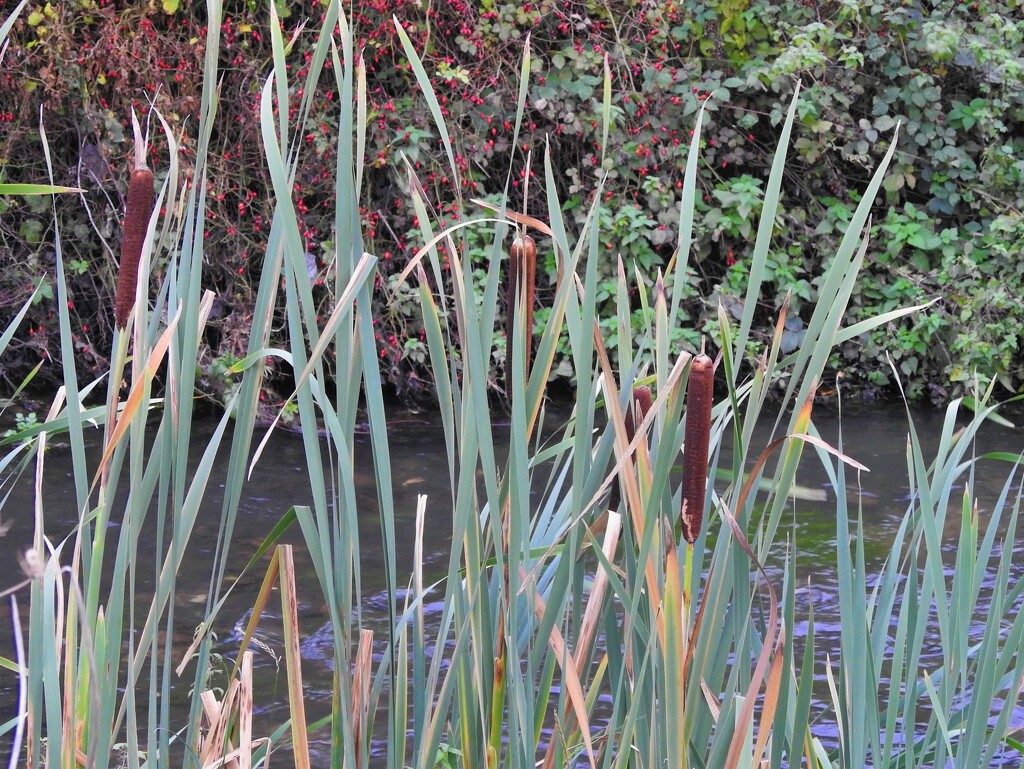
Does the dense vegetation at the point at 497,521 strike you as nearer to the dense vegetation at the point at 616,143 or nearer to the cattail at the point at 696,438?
the cattail at the point at 696,438

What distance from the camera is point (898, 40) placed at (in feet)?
17.0

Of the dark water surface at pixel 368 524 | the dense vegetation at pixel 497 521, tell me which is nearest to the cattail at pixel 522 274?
the dense vegetation at pixel 497 521

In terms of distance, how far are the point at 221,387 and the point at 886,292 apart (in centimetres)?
299

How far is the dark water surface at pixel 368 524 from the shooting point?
111 inches

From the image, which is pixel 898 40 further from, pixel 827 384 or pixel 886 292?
pixel 827 384

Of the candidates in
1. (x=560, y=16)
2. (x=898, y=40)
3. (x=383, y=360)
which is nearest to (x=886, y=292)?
(x=898, y=40)

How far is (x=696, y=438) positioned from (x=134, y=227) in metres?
0.42

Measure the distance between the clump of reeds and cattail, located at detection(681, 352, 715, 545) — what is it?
15.2 inches

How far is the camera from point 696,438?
29.7 inches

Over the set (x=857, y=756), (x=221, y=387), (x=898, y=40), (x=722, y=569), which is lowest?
(x=221, y=387)

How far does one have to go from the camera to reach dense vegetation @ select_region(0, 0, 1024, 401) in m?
4.58

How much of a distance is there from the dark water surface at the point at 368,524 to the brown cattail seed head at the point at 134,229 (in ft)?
5.40

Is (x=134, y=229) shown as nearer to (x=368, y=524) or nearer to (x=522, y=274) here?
(x=522, y=274)

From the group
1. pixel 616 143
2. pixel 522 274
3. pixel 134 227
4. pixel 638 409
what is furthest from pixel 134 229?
pixel 616 143
